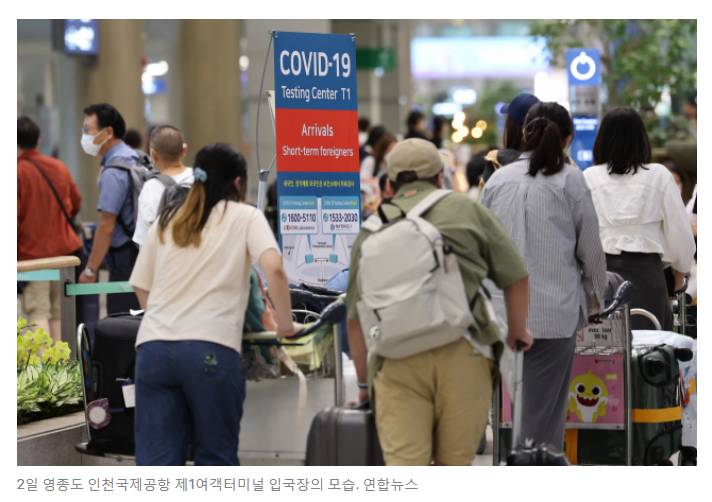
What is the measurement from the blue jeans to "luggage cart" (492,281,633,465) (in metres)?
1.83

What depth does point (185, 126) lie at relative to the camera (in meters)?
23.4

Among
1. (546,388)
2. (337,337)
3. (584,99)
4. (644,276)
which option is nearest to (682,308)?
(644,276)

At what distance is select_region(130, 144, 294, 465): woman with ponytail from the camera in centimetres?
520

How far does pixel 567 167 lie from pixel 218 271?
1.93m

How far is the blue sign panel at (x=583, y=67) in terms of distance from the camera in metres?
12.8

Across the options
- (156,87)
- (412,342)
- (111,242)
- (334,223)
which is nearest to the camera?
(412,342)

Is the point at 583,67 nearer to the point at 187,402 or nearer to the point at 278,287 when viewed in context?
the point at 278,287

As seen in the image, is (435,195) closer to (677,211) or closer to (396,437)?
(396,437)

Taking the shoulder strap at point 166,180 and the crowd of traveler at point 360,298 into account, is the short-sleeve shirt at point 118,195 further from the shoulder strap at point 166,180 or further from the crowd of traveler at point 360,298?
the crowd of traveler at point 360,298

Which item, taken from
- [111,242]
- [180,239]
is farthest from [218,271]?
[111,242]

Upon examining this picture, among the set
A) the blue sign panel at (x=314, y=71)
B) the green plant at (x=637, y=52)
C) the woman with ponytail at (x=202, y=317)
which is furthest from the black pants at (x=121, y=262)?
the green plant at (x=637, y=52)

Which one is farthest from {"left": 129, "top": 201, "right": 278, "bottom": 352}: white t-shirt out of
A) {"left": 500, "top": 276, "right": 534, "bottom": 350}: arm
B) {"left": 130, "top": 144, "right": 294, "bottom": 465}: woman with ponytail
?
{"left": 500, "top": 276, "right": 534, "bottom": 350}: arm

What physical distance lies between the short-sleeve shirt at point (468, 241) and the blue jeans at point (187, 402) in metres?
0.56

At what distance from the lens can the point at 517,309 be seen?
17.5 ft
